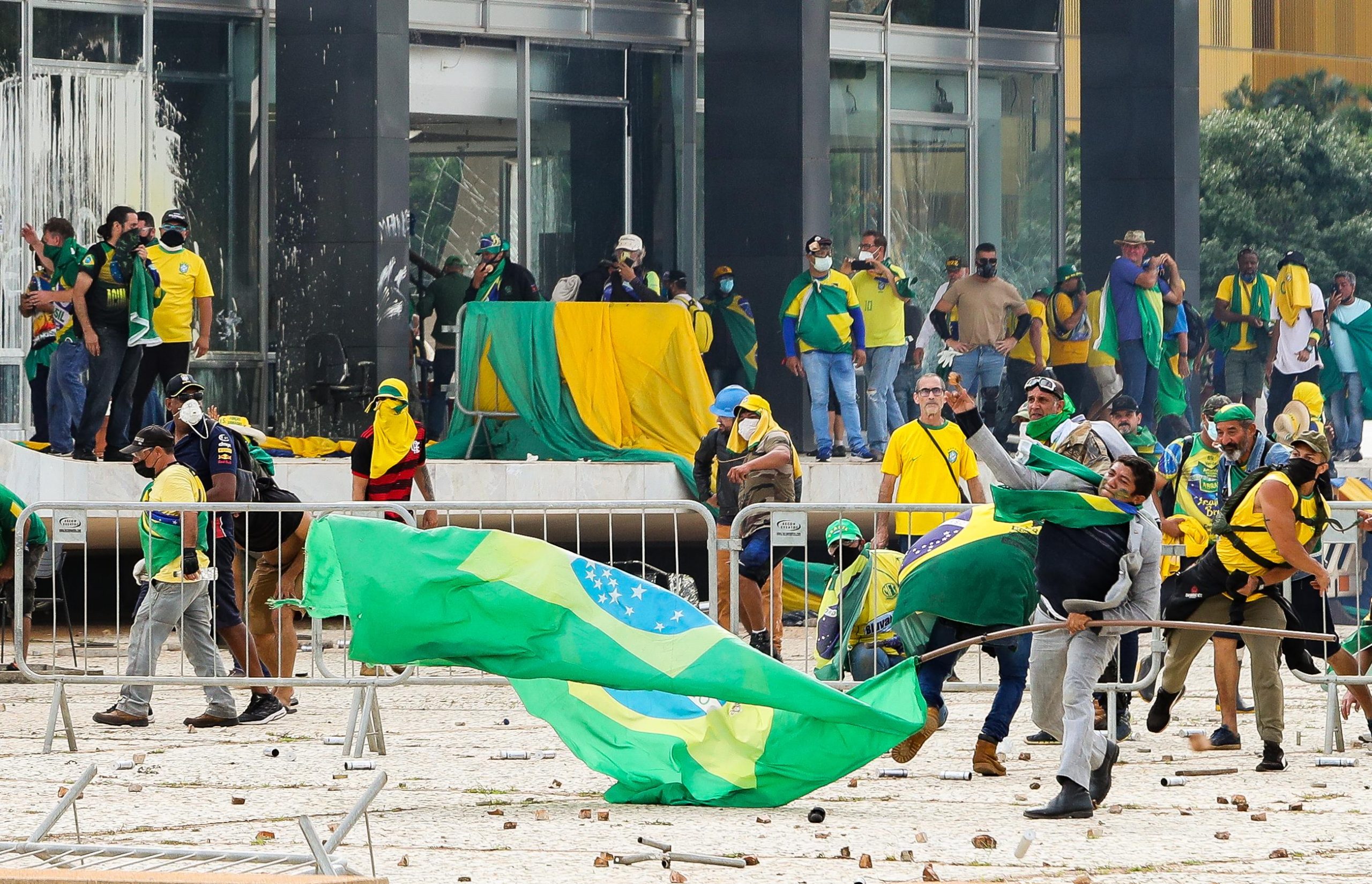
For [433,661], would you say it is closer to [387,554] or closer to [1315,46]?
[387,554]

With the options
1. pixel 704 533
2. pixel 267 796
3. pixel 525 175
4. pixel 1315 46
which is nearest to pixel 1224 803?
pixel 267 796

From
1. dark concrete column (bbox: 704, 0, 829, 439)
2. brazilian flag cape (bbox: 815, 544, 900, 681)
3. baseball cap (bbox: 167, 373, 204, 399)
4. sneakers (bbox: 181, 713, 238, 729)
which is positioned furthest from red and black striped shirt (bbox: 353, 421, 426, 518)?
dark concrete column (bbox: 704, 0, 829, 439)

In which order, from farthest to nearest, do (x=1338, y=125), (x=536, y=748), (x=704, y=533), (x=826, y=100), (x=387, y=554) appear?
(x=1338, y=125), (x=826, y=100), (x=704, y=533), (x=536, y=748), (x=387, y=554)

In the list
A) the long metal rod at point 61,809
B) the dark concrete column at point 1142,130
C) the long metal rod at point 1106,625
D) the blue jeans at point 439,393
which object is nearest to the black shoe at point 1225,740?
the long metal rod at point 1106,625

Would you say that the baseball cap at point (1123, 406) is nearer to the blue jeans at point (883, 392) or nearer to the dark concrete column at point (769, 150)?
the blue jeans at point (883, 392)

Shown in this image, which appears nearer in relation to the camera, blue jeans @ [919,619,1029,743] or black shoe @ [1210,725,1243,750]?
blue jeans @ [919,619,1029,743]

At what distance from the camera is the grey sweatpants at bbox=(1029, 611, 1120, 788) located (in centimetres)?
852

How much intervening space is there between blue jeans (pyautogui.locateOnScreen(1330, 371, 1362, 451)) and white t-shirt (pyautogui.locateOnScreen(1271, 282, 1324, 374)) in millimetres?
437

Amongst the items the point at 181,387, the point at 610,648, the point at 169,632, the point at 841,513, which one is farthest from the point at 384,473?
the point at 610,648

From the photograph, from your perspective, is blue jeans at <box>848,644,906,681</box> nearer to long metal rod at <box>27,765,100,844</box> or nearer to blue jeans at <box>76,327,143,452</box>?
long metal rod at <box>27,765,100,844</box>

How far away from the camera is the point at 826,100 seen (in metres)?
23.3

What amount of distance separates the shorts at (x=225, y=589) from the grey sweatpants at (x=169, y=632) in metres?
0.07

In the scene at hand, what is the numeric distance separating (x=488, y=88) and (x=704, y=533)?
846 cm

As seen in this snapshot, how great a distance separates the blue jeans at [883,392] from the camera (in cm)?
2008
